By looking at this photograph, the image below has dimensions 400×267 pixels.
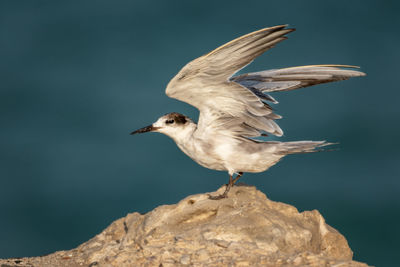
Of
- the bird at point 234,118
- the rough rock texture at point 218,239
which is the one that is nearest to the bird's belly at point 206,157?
the bird at point 234,118

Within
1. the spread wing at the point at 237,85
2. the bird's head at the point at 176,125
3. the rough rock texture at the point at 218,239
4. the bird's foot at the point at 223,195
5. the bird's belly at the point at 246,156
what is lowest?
the rough rock texture at the point at 218,239

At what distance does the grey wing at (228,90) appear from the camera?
7.68 m

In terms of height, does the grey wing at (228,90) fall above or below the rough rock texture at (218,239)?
above

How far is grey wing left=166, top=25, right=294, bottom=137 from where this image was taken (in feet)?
25.2

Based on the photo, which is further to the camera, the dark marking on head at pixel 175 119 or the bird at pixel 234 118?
the dark marking on head at pixel 175 119

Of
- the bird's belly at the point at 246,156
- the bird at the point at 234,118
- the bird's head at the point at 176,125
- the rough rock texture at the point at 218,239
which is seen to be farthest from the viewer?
the bird's head at the point at 176,125

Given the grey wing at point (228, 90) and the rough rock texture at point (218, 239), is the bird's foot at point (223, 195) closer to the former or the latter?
the rough rock texture at point (218, 239)

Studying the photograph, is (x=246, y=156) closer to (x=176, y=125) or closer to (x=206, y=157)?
(x=206, y=157)

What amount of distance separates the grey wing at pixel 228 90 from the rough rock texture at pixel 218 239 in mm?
1003

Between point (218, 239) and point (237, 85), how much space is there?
202 centimetres

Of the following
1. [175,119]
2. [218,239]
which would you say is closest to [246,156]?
[175,119]

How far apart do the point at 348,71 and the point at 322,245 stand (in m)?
2.48

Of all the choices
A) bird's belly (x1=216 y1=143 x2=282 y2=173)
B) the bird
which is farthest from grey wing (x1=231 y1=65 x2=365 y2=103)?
bird's belly (x1=216 y1=143 x2=282 y2=173)

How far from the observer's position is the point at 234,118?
9125mm
